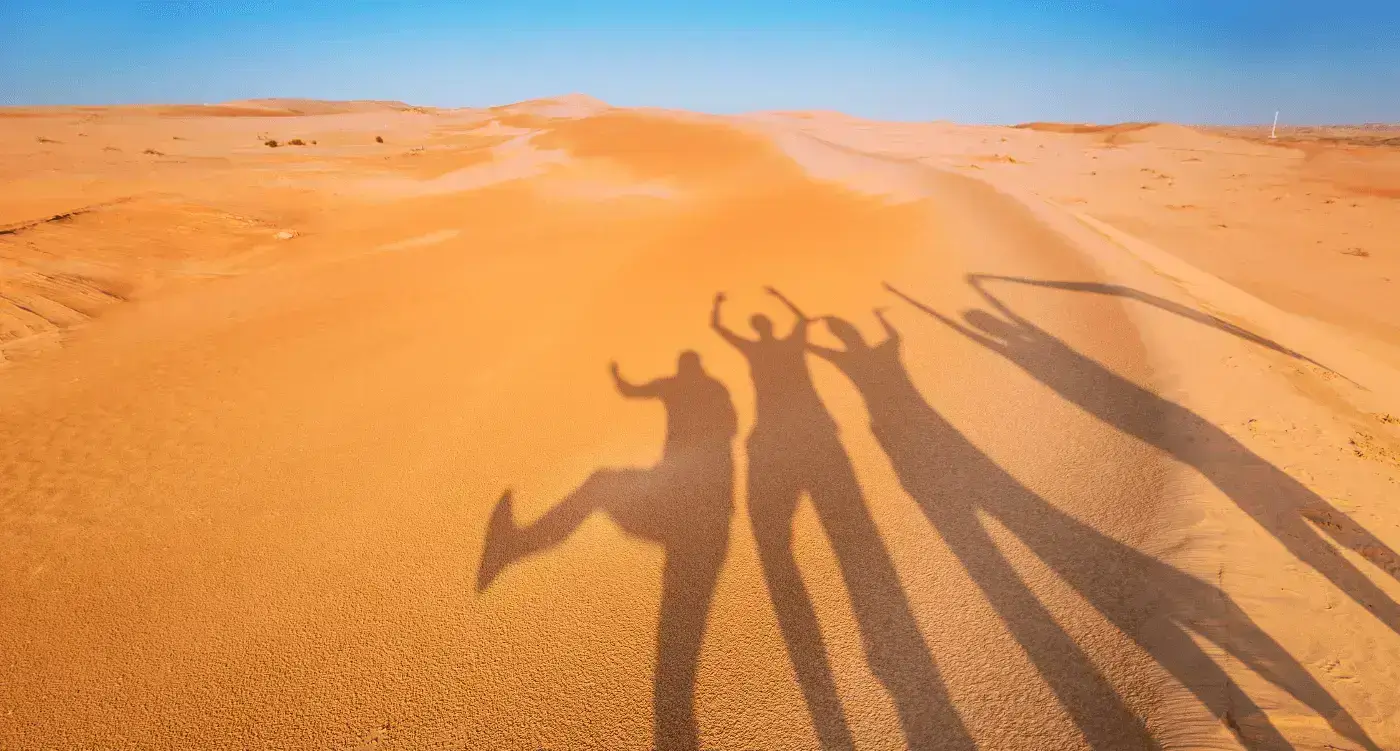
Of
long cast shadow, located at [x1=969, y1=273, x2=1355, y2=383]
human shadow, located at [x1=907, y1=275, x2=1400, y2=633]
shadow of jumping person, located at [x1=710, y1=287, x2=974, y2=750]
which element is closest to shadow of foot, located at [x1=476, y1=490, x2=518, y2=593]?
shadow of jumping person, located at [x1=710, y1=287, x2=974, y2=750]

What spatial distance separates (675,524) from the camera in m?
3.46

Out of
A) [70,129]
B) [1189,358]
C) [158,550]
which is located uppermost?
[70,129]

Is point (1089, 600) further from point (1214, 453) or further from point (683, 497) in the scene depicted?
point (683, 497)

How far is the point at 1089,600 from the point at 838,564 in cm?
118

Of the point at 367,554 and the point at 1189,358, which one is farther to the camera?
the point at 1189,358

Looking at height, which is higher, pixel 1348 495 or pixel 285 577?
pixel 1348 495

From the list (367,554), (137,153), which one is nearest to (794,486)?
(367,554)

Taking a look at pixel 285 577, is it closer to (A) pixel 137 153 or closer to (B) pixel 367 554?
(B) pixel 367 554

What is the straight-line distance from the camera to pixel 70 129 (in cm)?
2812

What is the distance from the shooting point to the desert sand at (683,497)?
7.81 ft

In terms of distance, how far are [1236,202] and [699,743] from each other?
22.2 m

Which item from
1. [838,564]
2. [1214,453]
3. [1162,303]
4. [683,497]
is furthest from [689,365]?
[1162,303]

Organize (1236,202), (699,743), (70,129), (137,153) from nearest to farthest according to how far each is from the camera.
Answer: (699,743) → (1236,202) → (137,153) → (70,129)

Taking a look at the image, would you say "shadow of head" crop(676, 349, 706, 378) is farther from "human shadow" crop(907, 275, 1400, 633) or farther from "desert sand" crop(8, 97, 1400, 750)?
"human shadow" crop(907, 275, 1400, 633)
